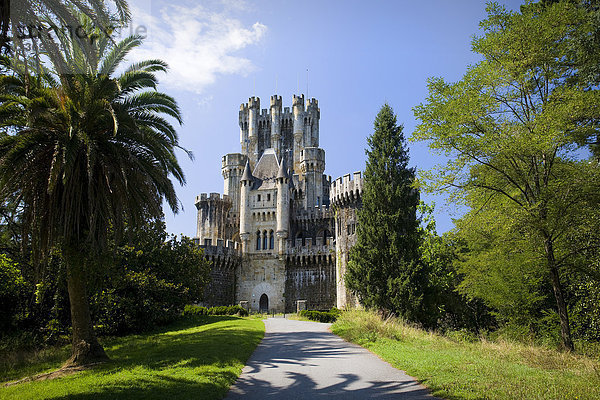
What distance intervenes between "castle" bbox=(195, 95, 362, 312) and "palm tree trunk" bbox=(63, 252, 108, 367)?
2499cm

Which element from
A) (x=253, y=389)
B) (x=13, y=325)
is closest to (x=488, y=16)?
(x=253, y=389)

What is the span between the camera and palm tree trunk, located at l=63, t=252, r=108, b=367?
1337cm

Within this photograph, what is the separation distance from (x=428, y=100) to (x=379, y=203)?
12075 mm

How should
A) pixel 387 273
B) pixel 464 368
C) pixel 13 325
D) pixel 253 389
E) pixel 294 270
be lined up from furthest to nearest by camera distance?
pixel 294 270 → pixel 387 273 → pixel 13 325 → pixel 464 368 → pixel 253 389

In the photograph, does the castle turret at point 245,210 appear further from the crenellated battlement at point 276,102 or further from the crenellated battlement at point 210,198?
the crenellated battlement at point 276,102

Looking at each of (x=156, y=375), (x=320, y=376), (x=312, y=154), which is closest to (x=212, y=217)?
(x=312, y=154)

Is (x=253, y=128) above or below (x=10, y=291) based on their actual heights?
above

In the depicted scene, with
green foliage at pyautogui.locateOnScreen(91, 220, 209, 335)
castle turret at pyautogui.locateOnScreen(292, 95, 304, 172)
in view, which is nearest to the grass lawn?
green foliage at pyautogui.locateOnScreen(91, 220, 209, 335)

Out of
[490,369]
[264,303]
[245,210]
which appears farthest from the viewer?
[245,210]

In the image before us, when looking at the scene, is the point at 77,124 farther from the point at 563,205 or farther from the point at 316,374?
the point at 563,205

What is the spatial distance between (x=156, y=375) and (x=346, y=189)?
99.4ft

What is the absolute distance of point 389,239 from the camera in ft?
87.7

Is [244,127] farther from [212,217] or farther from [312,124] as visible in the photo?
[212,217]

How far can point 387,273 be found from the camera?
26422 millimetres
